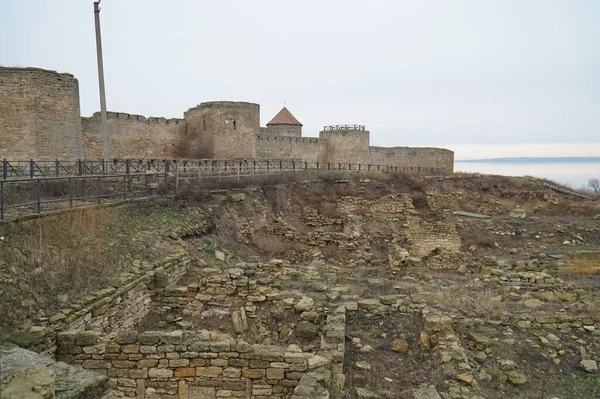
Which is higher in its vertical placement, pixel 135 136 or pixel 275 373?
pixel 135 136

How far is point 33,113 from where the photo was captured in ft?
55.1

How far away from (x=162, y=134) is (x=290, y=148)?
35.2ft

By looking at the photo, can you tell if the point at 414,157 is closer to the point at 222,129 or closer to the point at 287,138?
the point at 287,138

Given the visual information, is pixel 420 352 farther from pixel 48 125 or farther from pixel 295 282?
pixel 48 125

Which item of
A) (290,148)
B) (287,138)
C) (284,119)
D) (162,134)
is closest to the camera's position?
(162,134)

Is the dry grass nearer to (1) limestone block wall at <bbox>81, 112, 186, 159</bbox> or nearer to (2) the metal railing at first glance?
(2) the metal railing

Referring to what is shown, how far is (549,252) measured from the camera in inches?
570

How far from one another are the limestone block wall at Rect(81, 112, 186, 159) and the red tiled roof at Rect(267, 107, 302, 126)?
1409 cm

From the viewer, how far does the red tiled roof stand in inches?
1575

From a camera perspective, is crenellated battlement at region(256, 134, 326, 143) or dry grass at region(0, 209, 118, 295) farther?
crenellated battlement at region(256, 134, 326, 143)

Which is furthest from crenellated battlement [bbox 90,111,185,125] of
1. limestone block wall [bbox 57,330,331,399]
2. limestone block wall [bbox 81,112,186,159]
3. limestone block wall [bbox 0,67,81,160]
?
limestone block wall [bbox 57,330,331,399]

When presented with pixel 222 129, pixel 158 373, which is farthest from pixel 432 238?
pixel 222 129

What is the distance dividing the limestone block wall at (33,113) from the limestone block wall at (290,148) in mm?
15250

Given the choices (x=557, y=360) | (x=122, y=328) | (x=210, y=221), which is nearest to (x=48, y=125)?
(x=210, y=221)
